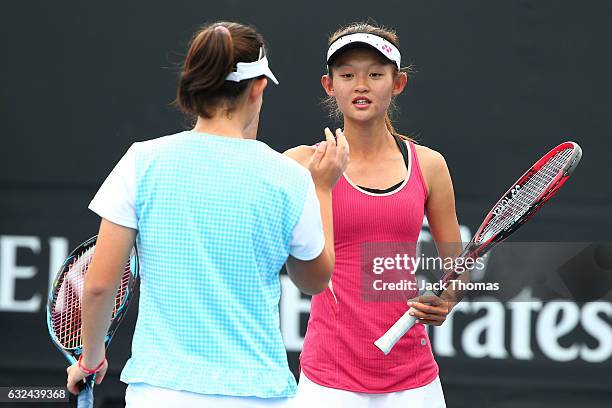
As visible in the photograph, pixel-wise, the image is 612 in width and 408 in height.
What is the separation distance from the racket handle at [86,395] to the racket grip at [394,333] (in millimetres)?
721

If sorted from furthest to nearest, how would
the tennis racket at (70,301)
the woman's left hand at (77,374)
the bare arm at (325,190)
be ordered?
the tennis racket at (70,301), the woman's left hand at (77,374), the bare arm at (325,190)

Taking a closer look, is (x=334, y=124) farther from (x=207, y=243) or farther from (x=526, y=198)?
(x=207, y=243)

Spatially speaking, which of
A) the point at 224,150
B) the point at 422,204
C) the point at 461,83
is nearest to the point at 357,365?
the point at 422,204

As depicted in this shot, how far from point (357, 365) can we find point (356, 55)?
777 mm

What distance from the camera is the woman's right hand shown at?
2105mm

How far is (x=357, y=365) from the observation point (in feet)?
8.74

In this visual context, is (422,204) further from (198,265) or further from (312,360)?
(198,265)

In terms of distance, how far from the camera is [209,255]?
187cm

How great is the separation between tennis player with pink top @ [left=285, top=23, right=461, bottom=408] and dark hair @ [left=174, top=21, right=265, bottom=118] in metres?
0.77

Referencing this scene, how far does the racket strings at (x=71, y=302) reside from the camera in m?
2.52

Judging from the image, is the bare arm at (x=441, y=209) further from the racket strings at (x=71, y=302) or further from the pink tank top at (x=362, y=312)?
the racket strings at (x=71, y=302)

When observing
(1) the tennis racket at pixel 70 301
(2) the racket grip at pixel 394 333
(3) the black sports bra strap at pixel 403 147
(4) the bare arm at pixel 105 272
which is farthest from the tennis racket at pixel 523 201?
(4) the bare arm at pixel 105 272

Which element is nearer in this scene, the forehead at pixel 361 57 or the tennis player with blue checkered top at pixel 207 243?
the tennis player with blue checkered top at pixel 207 243

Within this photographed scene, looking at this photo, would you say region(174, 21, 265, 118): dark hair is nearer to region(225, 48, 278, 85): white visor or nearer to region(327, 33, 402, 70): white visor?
region(225, 48, 278, 85): white visor
